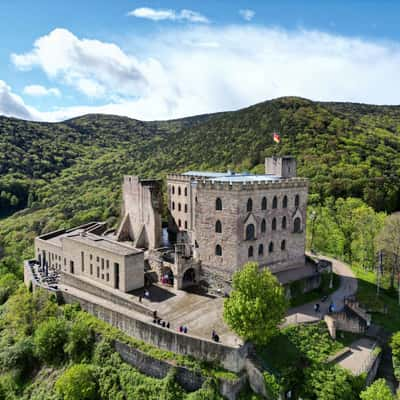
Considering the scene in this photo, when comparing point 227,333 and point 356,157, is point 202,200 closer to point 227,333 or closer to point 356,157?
point 227,333

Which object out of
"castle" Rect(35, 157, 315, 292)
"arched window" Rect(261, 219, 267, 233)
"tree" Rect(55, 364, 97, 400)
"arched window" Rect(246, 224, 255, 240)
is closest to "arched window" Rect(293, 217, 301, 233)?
"castle" Rect(35, 157, 315, 292)

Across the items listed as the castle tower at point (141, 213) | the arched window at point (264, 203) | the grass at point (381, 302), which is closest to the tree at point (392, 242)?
the grass at point (381, 302)

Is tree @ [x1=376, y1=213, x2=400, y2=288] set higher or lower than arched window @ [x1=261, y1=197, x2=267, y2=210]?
lower

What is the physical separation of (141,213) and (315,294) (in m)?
23.8

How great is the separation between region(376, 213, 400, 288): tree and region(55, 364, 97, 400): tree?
118 ft

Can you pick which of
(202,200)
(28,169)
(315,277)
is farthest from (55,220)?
(315,277)

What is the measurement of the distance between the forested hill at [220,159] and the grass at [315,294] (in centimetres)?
3189

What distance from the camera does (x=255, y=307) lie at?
2823 cm

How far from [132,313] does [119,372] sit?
17.8 ft

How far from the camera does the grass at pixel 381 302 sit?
37.9 m

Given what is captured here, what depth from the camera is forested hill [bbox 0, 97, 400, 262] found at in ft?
270

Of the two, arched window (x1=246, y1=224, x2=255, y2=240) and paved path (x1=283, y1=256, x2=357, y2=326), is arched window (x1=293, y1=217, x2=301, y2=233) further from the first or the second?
paved path (x1=283, y1=256, x2=357, y2=326)

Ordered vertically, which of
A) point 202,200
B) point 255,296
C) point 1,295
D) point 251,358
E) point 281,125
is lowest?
point 1,295

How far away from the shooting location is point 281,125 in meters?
106
